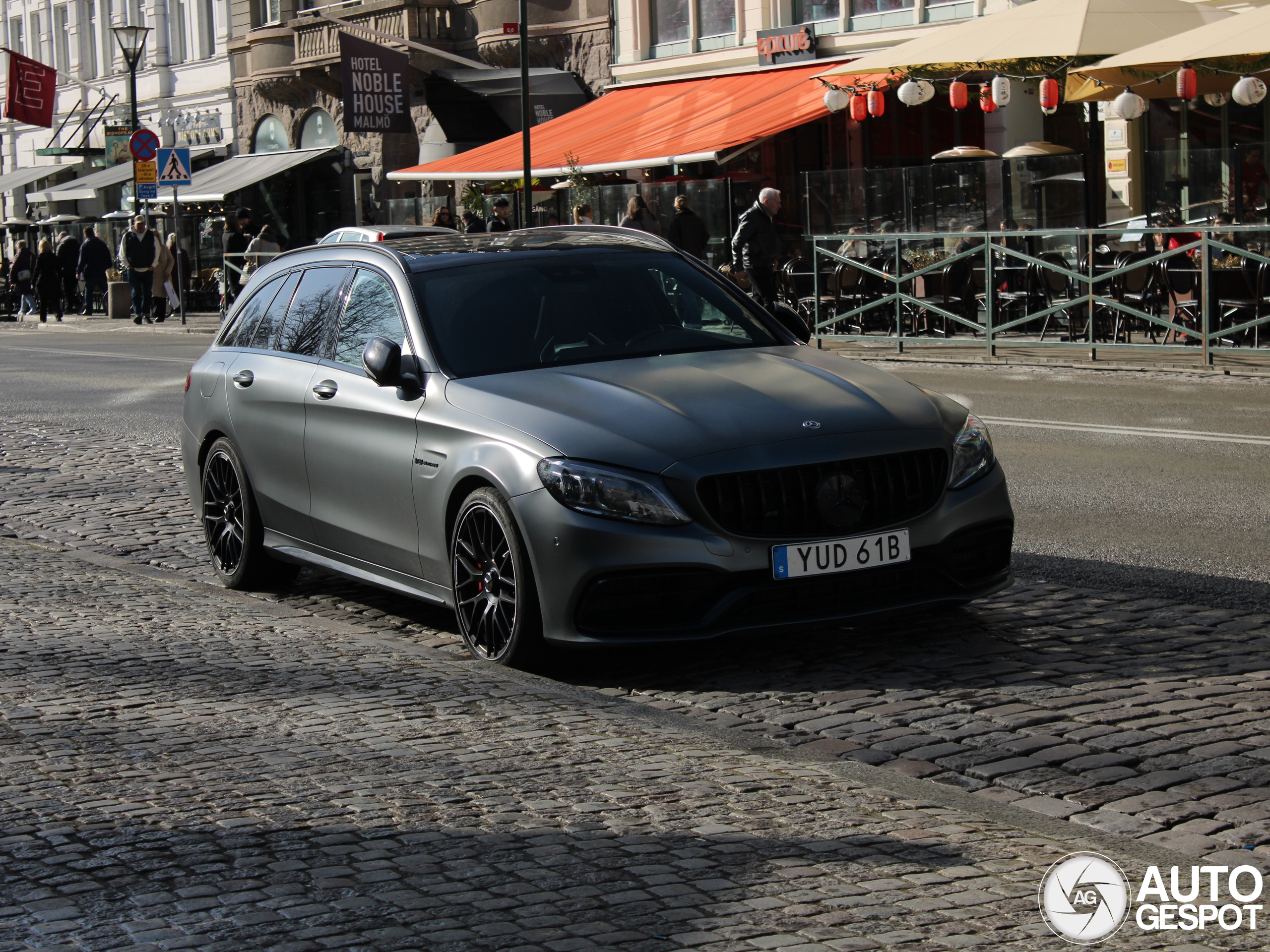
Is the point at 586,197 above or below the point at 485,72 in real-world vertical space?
below

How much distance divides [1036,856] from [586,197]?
23700mm

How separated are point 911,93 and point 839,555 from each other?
61.5 feet

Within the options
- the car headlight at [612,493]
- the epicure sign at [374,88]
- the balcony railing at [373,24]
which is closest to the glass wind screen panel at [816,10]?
the epicure sign at [374,88]

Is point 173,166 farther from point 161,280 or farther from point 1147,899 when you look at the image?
point 1147,899

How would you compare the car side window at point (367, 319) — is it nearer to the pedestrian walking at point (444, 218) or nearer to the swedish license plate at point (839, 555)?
the swedish license plate at point (839, 555)

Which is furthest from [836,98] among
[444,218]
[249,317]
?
[249,317]

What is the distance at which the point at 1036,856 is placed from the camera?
4184mm

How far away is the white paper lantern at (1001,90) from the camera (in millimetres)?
23125

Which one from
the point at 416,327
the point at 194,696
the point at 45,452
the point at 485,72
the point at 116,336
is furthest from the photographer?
the point at 485,72

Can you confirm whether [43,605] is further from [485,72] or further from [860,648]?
[485,72]

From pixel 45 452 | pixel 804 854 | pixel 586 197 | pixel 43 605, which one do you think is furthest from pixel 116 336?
pixel 804 854

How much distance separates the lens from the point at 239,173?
42156mm

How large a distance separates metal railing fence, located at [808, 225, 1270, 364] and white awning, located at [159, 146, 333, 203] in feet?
69.8

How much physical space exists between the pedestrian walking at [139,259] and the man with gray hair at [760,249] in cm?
1840
